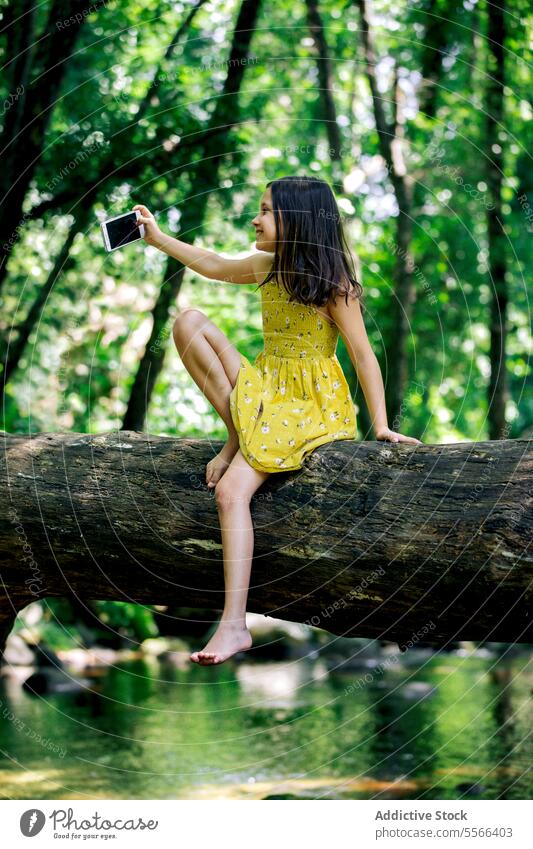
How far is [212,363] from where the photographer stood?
13.3 feet

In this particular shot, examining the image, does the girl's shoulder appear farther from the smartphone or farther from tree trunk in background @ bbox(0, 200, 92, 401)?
tree trunk in background @ bbox(0, 200, 92, 401)

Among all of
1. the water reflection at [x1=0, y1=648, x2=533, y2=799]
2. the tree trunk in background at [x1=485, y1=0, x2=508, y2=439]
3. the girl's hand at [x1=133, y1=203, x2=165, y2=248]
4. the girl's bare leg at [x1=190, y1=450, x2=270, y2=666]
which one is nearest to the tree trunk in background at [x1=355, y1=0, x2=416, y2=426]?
the tree trunk in background at [x1=485, y1=0, x2=508, y2=439]

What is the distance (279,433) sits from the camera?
3854 mm

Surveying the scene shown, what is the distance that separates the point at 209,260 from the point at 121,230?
0.43 m

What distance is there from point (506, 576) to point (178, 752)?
201 inches

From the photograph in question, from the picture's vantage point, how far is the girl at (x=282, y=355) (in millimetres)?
3781

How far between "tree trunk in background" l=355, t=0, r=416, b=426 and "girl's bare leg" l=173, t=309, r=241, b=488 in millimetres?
5631

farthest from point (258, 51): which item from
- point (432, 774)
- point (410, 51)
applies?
point (432, 774)

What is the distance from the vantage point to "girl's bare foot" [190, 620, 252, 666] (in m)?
3.63

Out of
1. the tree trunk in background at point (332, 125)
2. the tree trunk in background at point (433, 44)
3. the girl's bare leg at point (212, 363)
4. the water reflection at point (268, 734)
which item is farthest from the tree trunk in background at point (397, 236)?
the girl's bare leg at point (212, 363)

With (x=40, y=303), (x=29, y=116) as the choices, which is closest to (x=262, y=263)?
(x=29, y=116)

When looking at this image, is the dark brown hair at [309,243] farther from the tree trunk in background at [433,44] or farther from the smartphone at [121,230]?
the tree trunk in background at [433,44]
